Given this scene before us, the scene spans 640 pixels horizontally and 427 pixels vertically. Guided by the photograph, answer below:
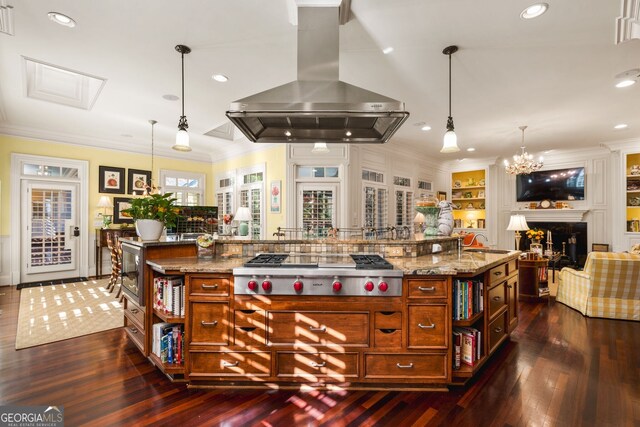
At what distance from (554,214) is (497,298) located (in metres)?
6.16

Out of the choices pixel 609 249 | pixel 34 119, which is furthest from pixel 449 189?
pixel 34 119

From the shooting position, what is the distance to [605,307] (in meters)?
3.59

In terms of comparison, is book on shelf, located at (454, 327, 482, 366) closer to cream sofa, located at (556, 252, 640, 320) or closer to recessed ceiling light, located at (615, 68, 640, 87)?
cream sofa, located at (556, 252, 640, 320)

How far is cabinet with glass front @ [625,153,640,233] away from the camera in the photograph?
615 centimetres

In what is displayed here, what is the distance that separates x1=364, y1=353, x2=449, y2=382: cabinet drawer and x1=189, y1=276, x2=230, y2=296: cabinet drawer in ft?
3.77

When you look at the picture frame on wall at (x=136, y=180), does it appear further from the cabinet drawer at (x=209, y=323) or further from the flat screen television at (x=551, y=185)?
the flat screen television at (x=551, y=185)

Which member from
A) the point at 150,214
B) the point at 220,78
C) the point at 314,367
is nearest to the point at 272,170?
the point at 220,78

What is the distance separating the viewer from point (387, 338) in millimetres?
2090

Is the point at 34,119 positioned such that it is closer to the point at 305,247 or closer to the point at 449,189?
the point at 305,247

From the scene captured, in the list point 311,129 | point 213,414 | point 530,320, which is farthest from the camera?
point 530,320

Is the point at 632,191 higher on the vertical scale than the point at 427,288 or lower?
higher

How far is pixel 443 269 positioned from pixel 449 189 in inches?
288

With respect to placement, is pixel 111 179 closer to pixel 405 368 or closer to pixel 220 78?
pixel 220 78

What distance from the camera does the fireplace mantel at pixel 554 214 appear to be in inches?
268
